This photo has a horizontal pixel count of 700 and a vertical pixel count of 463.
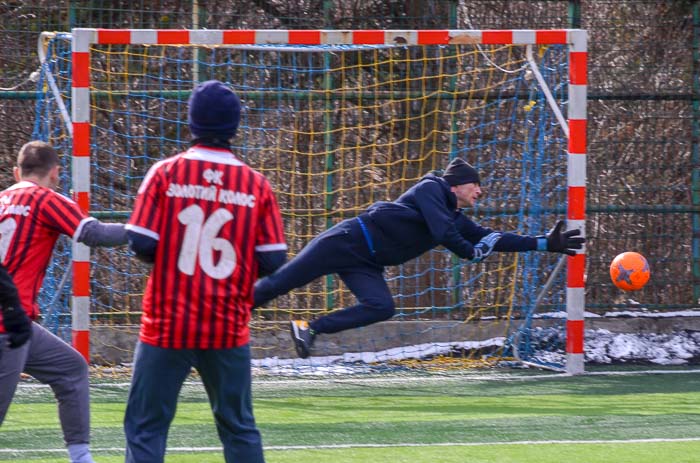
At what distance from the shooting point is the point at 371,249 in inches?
324

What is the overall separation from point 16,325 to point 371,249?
3814 mm

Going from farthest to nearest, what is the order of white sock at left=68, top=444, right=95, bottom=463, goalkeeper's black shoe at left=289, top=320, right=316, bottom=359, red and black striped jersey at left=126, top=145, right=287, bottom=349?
goalkeeper's black shoe at left=289, top=320, right=316, bottom=359, white sock at left=68, top=444, right=95, bottom=463, red and black striped jersey at left=126, top=145, right=287, bottom=349

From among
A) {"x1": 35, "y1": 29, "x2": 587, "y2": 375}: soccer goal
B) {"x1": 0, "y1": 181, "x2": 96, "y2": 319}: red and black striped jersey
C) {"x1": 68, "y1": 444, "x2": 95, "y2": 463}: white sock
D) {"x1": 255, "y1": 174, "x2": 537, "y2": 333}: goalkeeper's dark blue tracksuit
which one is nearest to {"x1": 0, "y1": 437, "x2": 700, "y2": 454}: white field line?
{"x1": 68, "y1": 444, "x2": 95, "y2": 463}: white sock

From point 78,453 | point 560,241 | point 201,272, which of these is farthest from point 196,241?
point 560,241

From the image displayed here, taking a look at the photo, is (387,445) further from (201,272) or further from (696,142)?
(696,142)

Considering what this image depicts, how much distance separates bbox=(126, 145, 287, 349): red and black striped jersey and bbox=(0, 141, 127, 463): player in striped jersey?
928 millimetres

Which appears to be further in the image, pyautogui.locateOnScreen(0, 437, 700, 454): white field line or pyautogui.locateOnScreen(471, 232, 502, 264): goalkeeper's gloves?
pyautogui.locateOnScreen(471, 232, 502, 264): goalkeeper's gloves

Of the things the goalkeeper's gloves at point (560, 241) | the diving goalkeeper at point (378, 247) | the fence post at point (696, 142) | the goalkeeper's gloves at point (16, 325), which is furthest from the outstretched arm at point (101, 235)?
the fence post at point (696, 142)

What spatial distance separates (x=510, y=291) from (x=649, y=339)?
137 cm

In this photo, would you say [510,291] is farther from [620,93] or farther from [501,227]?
[620,93]

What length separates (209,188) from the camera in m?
4.27

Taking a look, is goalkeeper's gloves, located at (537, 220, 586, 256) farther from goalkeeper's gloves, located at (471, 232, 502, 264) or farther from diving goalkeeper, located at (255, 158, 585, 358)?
goalkeeper's gloves, located at (471, 232, 502, 264)

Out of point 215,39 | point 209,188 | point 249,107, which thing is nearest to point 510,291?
point 249,107

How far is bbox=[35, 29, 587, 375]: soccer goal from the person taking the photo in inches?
392
